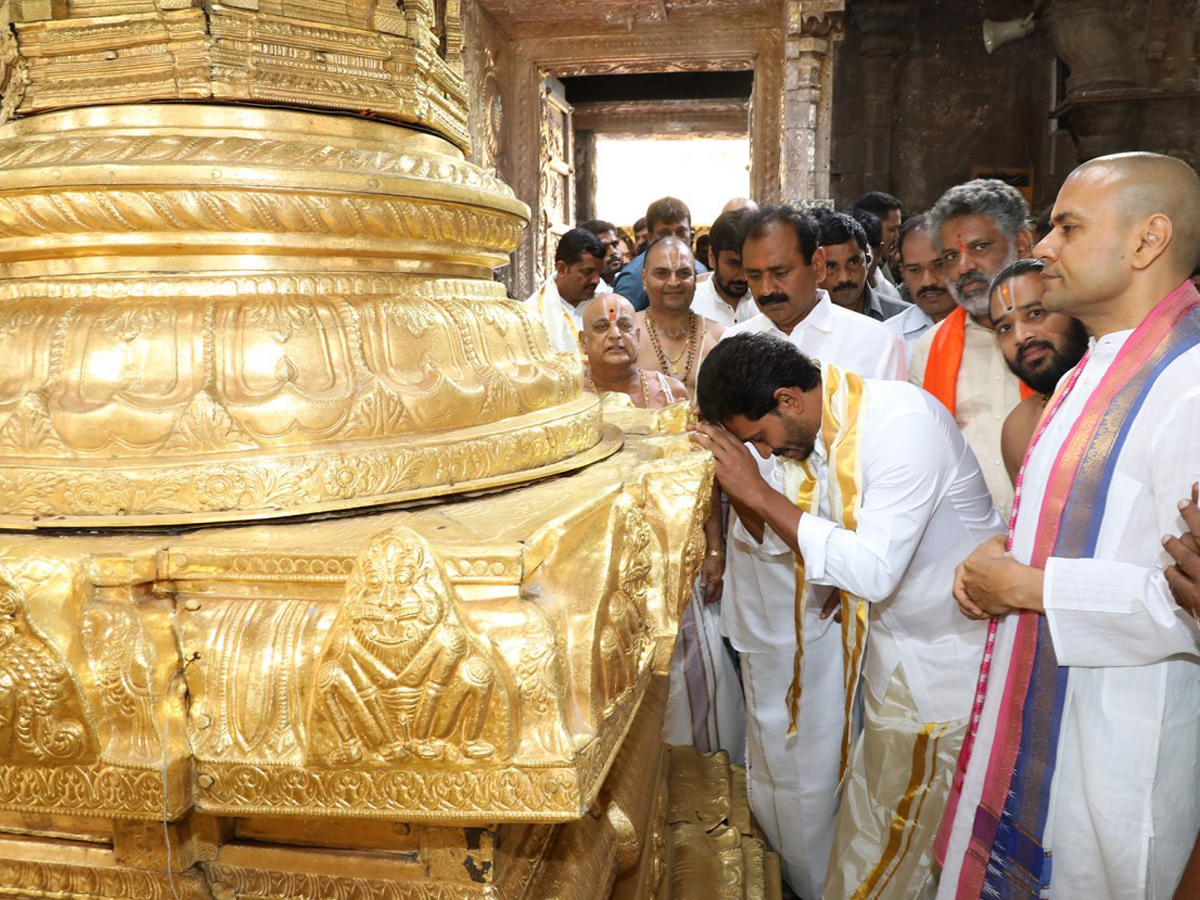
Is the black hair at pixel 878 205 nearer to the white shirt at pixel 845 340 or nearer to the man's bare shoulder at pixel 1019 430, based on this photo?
the white shirt at pixel 845 340

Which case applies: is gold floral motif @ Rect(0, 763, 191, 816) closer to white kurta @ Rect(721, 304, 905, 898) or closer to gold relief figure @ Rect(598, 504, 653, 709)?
gold relief figure @ Rect(598, 504, 653, 709)

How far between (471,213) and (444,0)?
408 millimetres

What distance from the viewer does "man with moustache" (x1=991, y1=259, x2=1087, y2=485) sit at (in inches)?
79.5

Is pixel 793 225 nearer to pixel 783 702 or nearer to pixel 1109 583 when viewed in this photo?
pixel 783 702

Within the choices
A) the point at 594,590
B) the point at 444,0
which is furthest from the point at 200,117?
the point at 594,590

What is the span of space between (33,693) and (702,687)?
197cm

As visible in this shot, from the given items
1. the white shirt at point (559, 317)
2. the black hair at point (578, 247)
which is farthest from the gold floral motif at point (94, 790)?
the black hair at point (578, 247)

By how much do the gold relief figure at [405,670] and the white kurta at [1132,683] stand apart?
38.6 inches

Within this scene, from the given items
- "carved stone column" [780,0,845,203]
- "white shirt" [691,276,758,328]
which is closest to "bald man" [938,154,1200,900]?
"white shirt" [691,276,758,328]

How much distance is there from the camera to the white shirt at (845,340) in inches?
107

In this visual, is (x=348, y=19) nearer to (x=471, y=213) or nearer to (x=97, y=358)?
(x=471, y=213)

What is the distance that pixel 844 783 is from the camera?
2055mm

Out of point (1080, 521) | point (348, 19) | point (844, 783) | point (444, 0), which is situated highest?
point (444, 0)

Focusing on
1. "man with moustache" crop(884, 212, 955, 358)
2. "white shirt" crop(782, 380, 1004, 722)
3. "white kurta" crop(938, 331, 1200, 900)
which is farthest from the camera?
"man with moustache" crop(884, 212, 955, 358)
